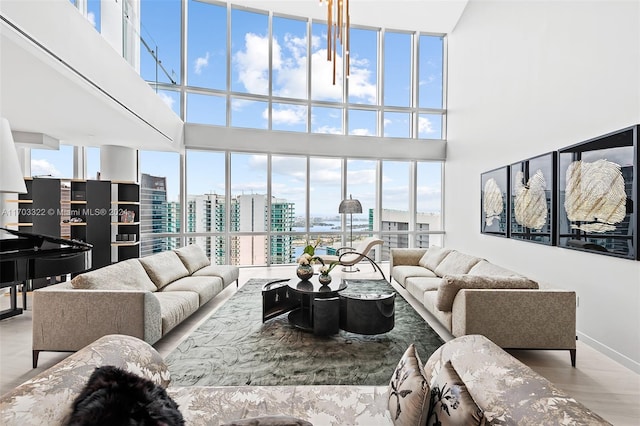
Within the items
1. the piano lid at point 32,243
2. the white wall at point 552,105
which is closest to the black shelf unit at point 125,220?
the piano lid at point 32,243

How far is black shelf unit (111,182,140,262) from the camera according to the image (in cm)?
567

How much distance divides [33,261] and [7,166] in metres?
1.43

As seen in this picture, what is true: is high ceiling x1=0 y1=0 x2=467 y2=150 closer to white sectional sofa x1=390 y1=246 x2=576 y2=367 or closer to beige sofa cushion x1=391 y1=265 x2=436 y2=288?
white sectional sofa x1=390 y1=246 x2=576 y2=367

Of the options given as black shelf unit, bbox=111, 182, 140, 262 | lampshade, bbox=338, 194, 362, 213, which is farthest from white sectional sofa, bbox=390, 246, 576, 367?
black shelf unit, bbox=111, 182, 140, 262

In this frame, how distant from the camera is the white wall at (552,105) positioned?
2.79 m

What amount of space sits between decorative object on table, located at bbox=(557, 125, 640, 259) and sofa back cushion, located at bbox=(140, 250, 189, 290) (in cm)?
471

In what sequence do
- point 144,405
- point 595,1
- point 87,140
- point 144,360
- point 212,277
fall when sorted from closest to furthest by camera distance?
point 144,405 → point 144,360 → point 595,1 → point 212,277 → point 87,140

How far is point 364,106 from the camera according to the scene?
7305 millimetres

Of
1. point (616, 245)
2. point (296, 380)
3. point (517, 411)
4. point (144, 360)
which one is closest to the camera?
point (517, 411)

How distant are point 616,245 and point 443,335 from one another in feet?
5.82

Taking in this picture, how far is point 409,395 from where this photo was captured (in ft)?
3.85

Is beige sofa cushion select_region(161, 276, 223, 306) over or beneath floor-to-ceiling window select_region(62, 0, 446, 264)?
beneath

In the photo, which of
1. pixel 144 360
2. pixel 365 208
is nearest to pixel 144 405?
pixel 144 360

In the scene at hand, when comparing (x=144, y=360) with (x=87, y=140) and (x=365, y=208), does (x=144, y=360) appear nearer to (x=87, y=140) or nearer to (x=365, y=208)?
(x=87, y=140)
